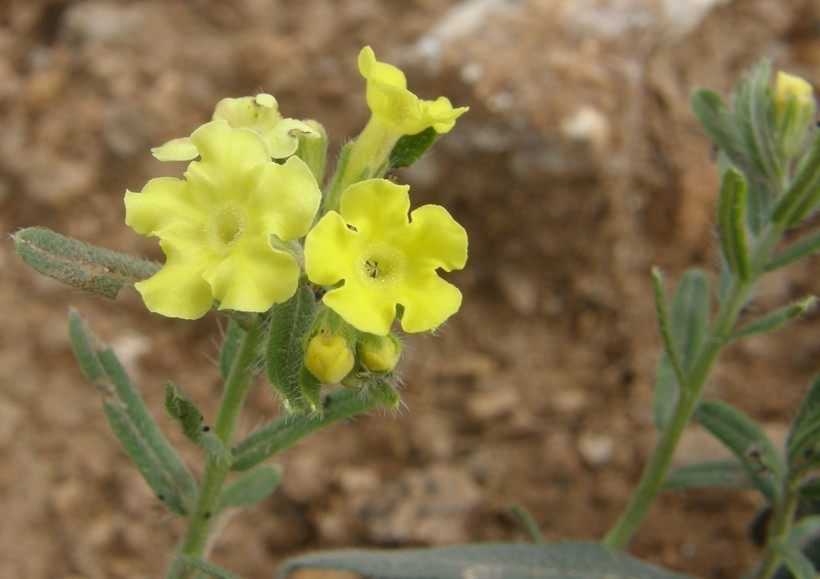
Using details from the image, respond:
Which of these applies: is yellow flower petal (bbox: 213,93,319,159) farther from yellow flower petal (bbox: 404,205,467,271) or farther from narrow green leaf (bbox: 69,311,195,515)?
narrow green leaf (bbox: 69,311,195,515)

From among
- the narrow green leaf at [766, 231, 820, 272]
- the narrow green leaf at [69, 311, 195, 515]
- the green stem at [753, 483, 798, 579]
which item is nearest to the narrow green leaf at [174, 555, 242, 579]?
the narrow green leaf at [69, 311, 195, 515]

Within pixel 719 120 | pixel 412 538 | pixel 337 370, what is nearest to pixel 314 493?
pixel 412 538

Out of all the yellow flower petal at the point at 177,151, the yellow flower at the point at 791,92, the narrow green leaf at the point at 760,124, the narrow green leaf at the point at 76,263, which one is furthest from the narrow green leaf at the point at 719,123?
the narrow green leaf at the point at 76,263

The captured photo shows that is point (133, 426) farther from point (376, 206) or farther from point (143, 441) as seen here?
point (376, 206)

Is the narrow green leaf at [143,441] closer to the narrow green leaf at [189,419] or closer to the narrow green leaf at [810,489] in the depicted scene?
the narrow green leaf at [189,419]

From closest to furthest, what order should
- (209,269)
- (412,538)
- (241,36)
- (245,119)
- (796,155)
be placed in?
(209,269) < (245,119) < (796,155) < (412,538) < (241,36)

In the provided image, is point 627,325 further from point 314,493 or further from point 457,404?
point 314,493
